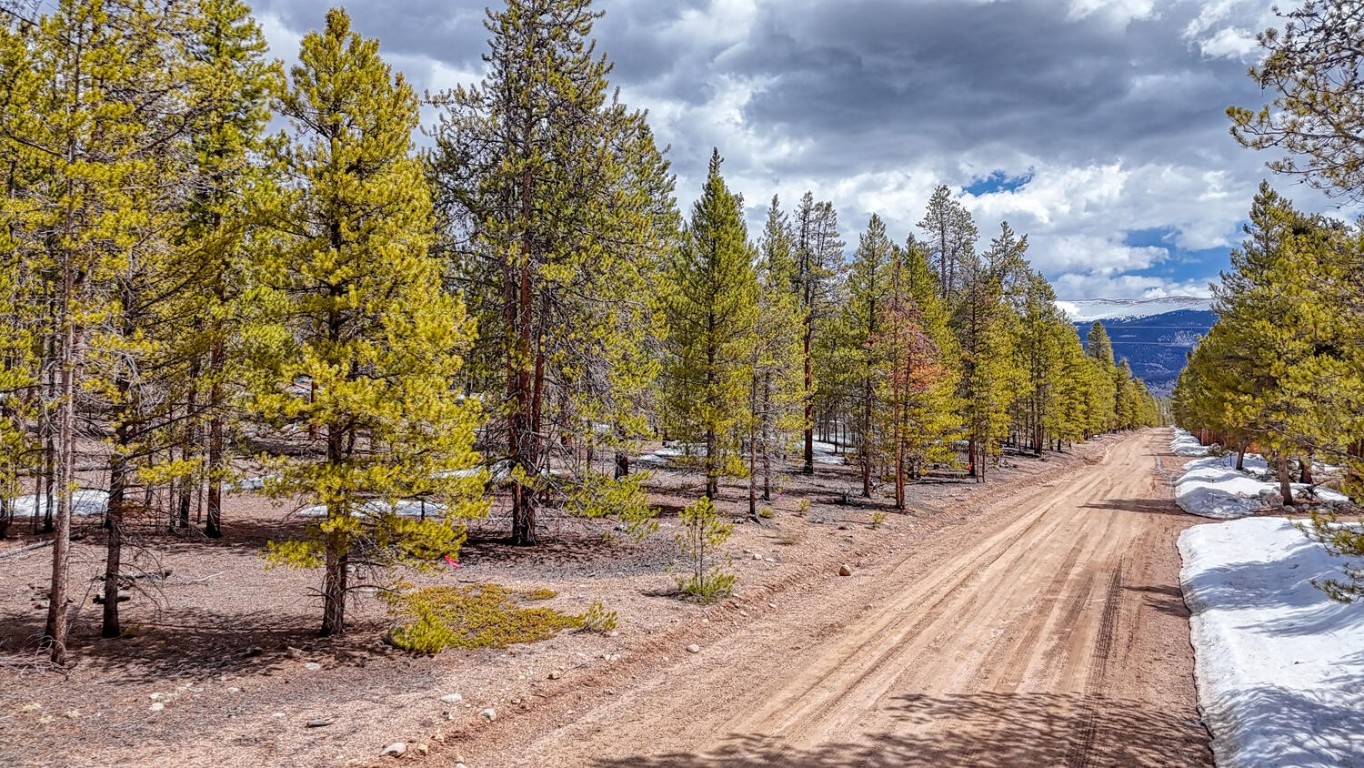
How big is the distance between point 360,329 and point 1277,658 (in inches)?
571

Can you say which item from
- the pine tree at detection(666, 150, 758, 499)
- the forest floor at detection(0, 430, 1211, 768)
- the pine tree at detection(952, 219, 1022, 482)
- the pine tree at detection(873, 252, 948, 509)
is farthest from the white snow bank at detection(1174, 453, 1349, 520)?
the pine tree at detection(666, 150, 758, 499)

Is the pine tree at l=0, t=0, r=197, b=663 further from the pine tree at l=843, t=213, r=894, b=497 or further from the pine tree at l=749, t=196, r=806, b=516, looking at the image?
the pine tree at l=843, t=213, r=894, b=497

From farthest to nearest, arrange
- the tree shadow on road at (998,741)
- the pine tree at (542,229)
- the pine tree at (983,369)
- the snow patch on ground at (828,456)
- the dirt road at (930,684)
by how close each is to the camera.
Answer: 1. the snow patch on ground at (828,456)
2. the pine tree at (983,369)
3. the pine tree at (542,229)
4. the dirt road at (930,684)
5. the tree shadow on road at (998,741)

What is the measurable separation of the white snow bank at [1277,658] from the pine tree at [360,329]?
9927 mm

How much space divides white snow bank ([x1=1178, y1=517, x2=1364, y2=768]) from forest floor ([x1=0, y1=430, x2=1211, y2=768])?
0.39 m

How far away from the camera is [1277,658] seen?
9.62 meters

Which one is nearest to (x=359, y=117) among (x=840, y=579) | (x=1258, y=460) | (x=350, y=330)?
(x=350, y=330)

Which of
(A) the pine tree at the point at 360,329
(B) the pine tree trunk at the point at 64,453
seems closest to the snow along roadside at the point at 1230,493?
(A) the pine tree at the point at 360,329

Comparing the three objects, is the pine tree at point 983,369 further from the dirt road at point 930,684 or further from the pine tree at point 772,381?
the dirt road at point 930,684

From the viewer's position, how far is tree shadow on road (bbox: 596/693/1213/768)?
688cm

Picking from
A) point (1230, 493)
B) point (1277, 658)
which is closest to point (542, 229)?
point (1277, 658)

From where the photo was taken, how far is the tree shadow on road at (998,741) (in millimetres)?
6879

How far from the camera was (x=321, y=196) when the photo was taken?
9156mm

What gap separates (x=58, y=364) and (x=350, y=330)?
3.51 m
